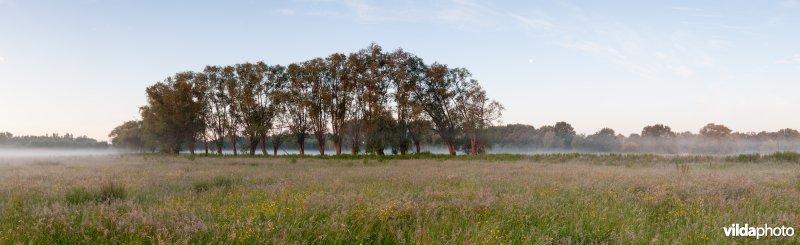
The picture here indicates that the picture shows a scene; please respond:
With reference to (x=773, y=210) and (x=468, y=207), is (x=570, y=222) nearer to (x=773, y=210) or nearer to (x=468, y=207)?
(x=468, y=207)

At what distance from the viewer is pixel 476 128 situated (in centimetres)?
4544

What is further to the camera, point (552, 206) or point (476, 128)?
point (476, 128)

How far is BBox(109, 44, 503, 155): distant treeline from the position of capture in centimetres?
4472

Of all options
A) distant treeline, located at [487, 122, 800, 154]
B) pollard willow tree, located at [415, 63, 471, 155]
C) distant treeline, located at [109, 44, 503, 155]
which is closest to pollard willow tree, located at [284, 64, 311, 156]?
distant treeline, located at [109, 44, 503, 155]

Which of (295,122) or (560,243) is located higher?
(295,122)

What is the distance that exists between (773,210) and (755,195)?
2.11 meters

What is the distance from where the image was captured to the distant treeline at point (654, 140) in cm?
12000

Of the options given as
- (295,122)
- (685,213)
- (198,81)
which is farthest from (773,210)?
(198,81)

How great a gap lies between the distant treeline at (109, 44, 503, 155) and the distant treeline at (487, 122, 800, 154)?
225 feet

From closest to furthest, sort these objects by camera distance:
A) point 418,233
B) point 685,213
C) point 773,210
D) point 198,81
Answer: point 418,233, point 685,213, point 773,210, point 198,81

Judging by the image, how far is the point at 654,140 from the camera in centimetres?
13162

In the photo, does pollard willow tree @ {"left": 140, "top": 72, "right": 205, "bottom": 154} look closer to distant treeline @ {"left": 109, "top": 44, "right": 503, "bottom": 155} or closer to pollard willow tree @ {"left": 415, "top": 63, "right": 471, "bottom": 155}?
distant treeline @ {"left": 109, "top": 44, "right": 503, "bottom": 155}

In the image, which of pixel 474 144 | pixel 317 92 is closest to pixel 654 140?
pixel 474 144

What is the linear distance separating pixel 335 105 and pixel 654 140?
123 m
